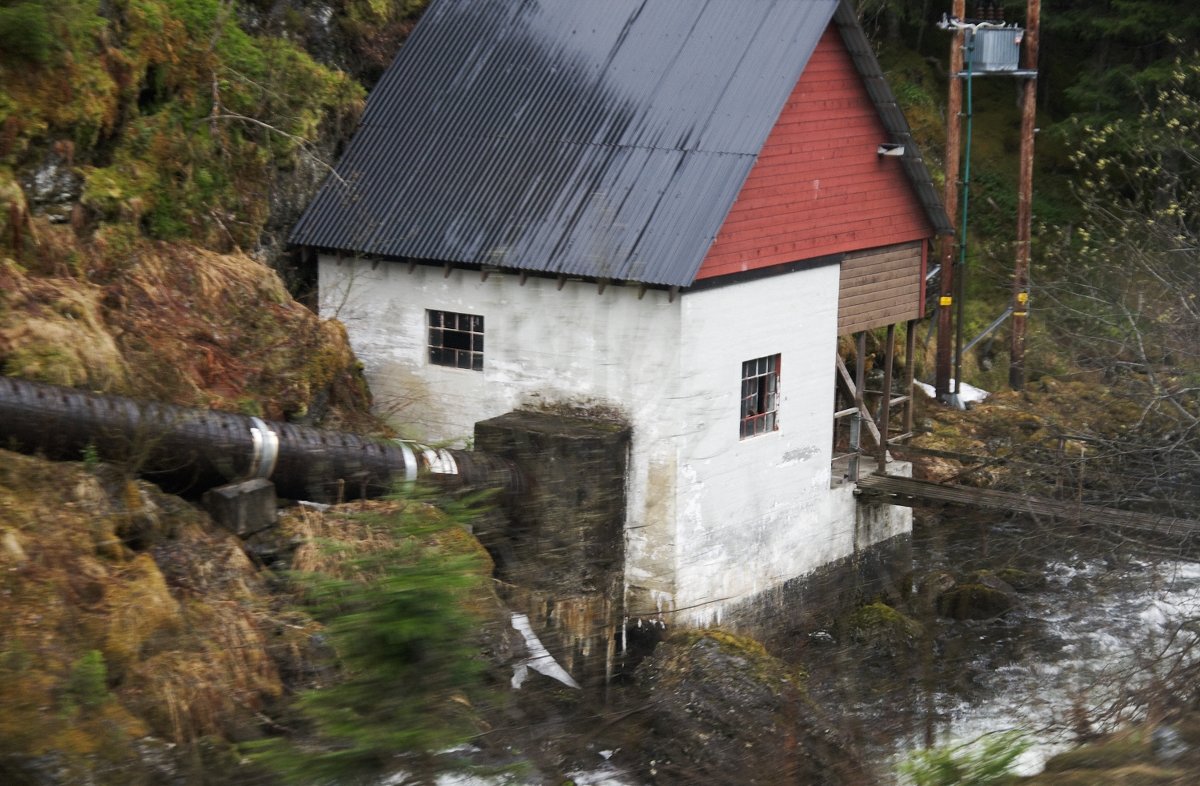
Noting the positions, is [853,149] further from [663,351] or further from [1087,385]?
[1087,385]

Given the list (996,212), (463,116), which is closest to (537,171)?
(463,116)

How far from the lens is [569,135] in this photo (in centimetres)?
1661

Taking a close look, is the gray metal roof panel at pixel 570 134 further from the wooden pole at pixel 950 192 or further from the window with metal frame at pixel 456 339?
the wooden pole at pixel 950 192

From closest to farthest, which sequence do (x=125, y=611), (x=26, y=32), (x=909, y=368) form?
1. (x=125, y=611)
2. (x=26, y=32)
3. (x=909, y=368)

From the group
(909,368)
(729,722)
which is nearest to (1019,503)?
(909,368)

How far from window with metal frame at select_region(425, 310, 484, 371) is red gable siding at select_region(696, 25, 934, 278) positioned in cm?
303

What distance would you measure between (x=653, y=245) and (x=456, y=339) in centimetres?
294

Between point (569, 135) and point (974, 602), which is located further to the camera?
point (974, 602)

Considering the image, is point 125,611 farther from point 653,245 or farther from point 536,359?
point 653,245

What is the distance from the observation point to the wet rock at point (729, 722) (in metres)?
6.41

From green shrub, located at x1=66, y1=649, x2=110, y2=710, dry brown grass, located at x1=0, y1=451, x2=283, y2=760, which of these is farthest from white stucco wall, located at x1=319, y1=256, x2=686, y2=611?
green shrub, located at x1=66, y1=649, x2=110, y2=710

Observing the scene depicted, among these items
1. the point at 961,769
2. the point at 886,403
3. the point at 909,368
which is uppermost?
the point at 909,368

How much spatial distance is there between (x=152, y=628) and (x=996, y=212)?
25962 millimetres

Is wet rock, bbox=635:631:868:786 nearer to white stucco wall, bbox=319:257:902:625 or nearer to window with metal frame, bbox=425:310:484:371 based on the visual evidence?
white stucco wall, bbox=319:257:902:625
